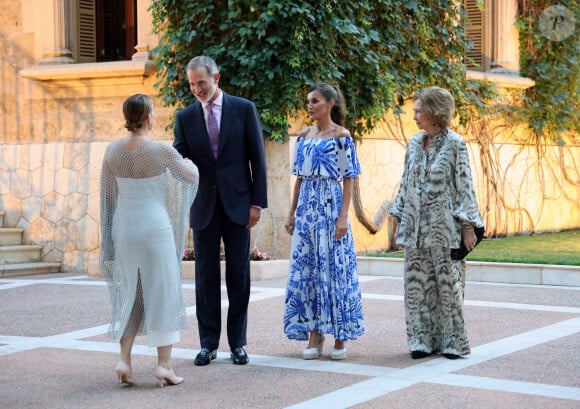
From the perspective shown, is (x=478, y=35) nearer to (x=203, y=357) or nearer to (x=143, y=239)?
(x=203, y=357)

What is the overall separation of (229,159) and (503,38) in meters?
11.5

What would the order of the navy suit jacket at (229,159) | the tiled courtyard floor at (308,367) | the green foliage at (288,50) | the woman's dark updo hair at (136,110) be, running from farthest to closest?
1. the green foliage at (288,50)
2. the navy suit jacket at (229,159)
3. the woman's dark updo hair at (136,110)
4. the tiled courtyard floor at (308,367)

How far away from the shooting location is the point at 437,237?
22.5ft

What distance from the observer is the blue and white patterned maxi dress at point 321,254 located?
6934 mm

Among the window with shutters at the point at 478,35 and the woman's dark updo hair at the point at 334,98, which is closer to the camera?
the woman's dark updo hair at the point at 334,98

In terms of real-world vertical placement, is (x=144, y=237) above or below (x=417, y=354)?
above

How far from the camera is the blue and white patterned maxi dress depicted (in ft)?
22.7

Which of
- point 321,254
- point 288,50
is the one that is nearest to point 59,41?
point 288,50

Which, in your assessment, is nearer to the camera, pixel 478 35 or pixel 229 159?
pixel 229 159

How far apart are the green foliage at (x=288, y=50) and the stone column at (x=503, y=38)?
3.32 m

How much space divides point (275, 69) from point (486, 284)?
3.57 metres

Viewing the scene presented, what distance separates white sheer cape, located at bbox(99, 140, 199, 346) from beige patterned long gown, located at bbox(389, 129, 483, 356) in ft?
5.40

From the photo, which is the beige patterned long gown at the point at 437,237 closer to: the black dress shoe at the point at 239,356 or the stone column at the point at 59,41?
the black dress shoe at the point at 239,356

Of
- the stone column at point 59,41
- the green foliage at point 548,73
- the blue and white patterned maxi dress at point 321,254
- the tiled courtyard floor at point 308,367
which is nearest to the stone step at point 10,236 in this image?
the stone column at point 59,41
